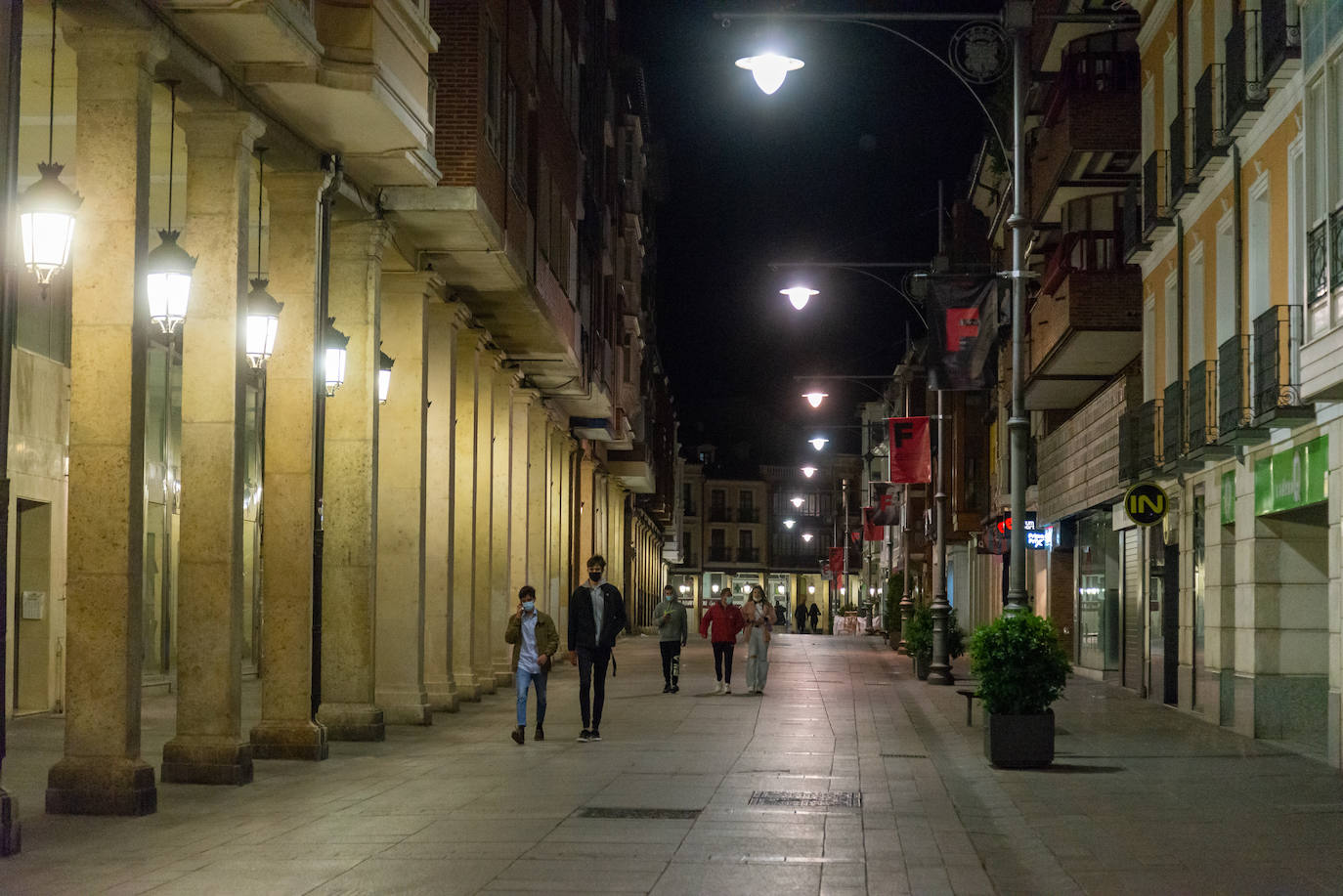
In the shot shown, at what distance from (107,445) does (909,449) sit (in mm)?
25822

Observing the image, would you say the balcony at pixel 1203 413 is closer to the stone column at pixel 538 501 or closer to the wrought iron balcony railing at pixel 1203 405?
the wrought iron balcony railing at pixel 1203 405

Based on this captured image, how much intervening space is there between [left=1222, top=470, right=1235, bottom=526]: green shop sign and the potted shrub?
6.27 metres

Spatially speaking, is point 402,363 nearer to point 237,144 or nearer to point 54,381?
point 54,381

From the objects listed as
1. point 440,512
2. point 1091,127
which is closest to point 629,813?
point 440,512

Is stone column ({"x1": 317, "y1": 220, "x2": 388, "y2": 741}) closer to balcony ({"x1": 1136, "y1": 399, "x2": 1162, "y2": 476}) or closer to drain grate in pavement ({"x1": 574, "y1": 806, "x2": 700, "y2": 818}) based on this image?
drain grate in pavement ({"x1": 574, "y1": 806, "x2": 700, "y2": 818})

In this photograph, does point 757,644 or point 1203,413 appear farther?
point 757,644

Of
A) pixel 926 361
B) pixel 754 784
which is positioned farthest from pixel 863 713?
pixel 754 784

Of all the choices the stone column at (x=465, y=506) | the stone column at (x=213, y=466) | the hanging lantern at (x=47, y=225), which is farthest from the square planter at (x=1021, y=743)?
the stone column at (x=465, y=506)

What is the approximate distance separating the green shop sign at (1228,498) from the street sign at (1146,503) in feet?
2.64

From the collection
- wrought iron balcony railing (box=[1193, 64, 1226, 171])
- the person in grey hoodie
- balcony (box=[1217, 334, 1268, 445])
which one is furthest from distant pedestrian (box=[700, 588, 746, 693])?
wrought iron balcony railing (box=[1193, 64, 1226, 171])

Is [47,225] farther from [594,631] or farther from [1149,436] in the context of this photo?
[1149,436]

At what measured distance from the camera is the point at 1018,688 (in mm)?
16953

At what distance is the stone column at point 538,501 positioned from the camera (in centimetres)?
3378

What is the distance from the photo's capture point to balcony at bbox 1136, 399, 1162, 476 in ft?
85.3
